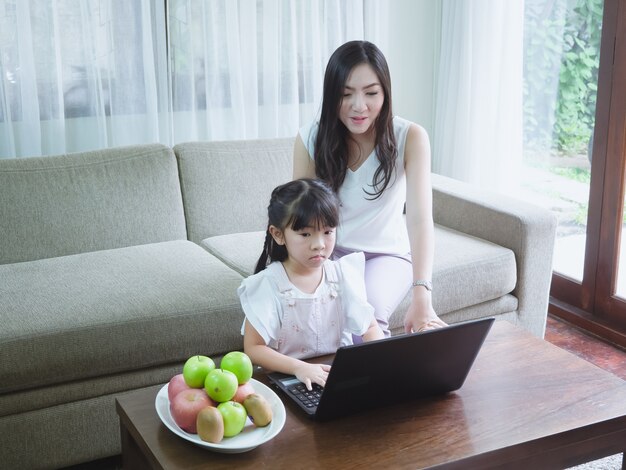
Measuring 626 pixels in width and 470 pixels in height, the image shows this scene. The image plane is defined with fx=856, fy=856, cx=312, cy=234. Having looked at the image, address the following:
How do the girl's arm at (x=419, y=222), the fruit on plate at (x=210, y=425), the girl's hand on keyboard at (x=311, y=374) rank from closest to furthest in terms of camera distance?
the fruit on plate at (x=210, y=425) → the girl's hand on keyboard at (x=311, y=374) → the girl's arm at (x=419, y=222)

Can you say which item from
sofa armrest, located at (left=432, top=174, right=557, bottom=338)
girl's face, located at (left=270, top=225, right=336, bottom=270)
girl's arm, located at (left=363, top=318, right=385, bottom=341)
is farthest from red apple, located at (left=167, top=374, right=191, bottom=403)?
sofa armrest, located at (left=432, top=174, right=557, bottom=338)

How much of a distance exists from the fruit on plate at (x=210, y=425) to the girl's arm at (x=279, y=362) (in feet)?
0.92

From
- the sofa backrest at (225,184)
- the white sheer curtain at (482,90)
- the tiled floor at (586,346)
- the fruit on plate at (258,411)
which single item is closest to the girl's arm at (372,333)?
the fruit on plate at (258,411)

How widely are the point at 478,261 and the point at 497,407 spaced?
1.05 m

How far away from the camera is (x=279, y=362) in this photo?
5.97 ft

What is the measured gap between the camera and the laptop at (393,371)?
1.58 metres

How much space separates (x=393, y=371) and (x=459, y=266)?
3.61ft

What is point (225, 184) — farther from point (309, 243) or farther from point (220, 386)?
point (220, 386)

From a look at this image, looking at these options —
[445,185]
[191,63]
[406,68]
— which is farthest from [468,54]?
[191,63]

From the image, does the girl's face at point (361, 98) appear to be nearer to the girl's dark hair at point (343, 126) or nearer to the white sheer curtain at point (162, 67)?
the girl's dark hair at point (343, 126)

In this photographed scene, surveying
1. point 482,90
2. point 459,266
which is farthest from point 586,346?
point 482,90

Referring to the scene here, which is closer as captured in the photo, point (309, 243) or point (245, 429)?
point (245, 429)

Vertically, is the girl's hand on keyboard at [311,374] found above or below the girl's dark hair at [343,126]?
below

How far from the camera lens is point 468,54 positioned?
366 centimetres
